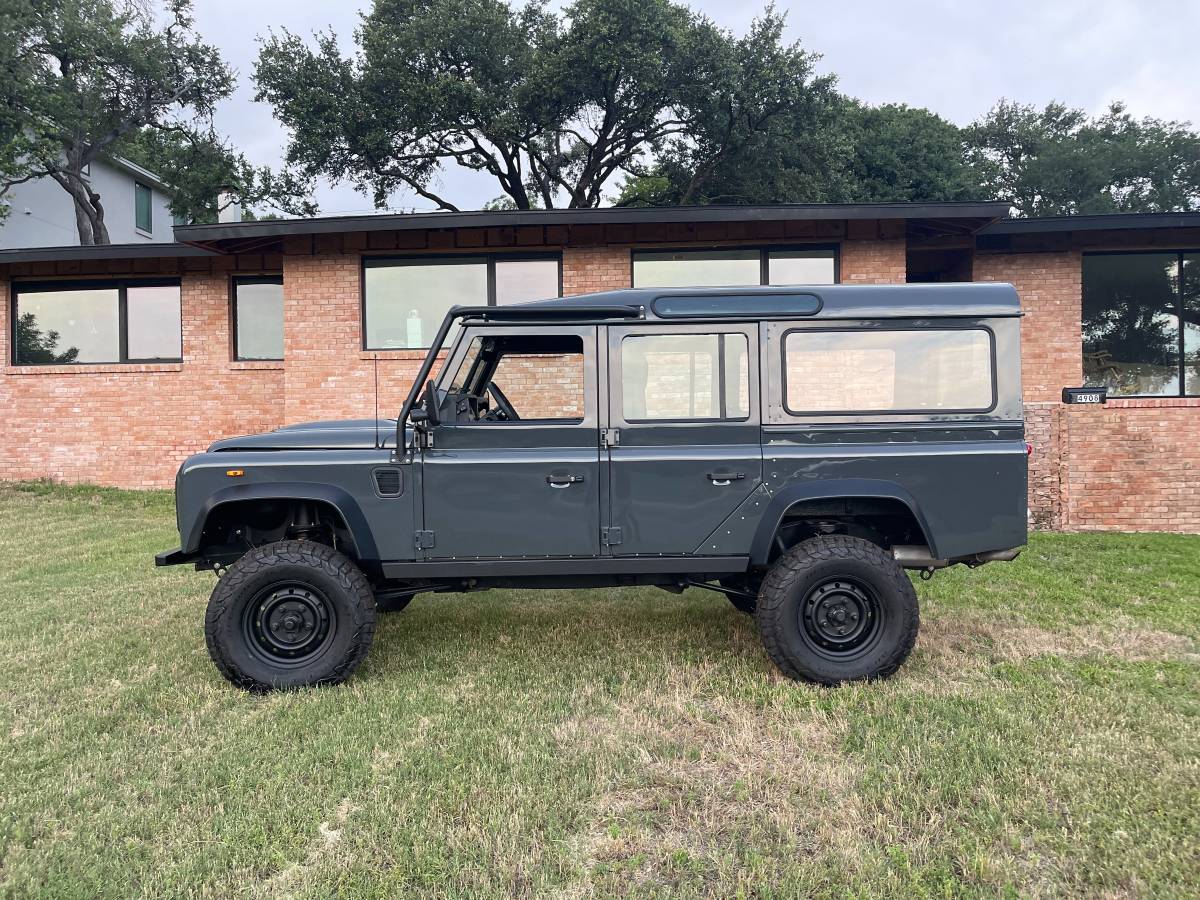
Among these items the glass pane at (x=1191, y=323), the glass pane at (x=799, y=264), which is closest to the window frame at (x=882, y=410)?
the glass pane at (x=799, y=264)

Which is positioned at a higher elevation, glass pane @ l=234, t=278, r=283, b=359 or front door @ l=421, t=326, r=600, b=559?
glass pane @ l=234, t=278, r=283, b=359

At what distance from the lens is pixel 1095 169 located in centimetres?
3056

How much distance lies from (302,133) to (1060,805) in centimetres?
2338

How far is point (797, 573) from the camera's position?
3592 millimetres

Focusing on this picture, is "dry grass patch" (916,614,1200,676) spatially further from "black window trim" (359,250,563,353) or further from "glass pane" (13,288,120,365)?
"glass pane" (13,288,120,365)

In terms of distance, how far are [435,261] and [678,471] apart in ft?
24.5

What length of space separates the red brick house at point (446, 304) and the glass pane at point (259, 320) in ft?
0.10

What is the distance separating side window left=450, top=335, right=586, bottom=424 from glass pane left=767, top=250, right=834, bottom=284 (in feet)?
21.7

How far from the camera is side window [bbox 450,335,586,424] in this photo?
12.4 feet

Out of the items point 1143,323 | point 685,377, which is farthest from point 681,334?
point 1143,323

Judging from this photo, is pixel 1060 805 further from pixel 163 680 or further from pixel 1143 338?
pixel 1143 338

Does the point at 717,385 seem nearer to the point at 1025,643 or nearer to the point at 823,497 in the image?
the point at 823,497

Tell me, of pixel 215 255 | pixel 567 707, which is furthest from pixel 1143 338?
pixel 215 255

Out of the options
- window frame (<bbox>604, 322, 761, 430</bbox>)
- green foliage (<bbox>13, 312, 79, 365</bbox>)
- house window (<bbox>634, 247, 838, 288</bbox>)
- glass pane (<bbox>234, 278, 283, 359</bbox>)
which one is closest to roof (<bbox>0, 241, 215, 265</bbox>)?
glass pane (<bbox>234, 278, 283, 359</bbox>)
